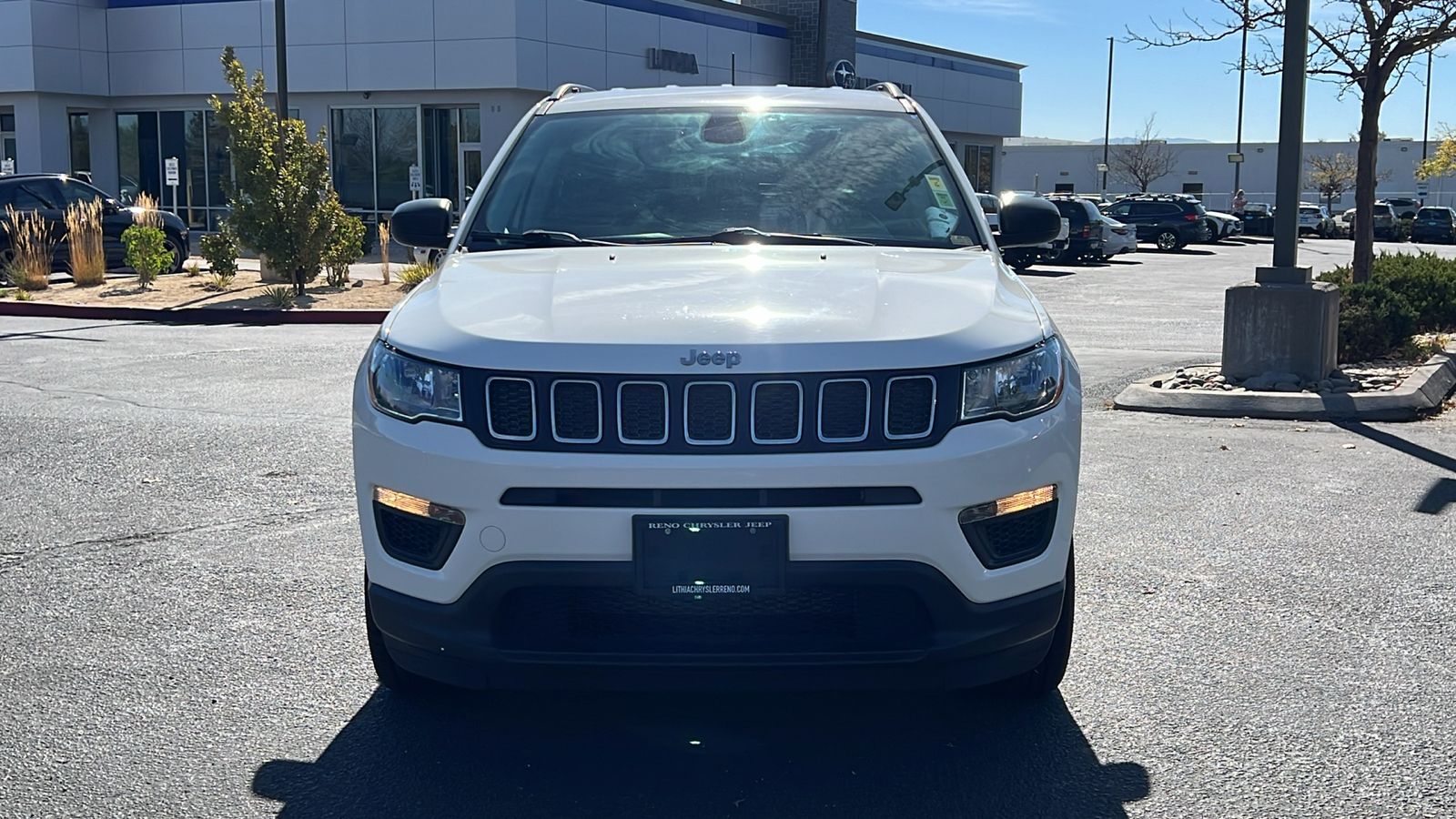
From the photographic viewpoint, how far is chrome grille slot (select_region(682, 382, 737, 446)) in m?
3.37

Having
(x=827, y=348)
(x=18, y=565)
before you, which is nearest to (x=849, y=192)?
(x=827, y=348)

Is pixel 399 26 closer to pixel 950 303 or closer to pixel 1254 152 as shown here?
pixel 950 303

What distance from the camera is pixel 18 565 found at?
18.8ft

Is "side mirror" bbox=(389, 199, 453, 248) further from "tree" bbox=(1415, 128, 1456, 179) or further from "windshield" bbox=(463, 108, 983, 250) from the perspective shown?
"tree" bbox=(1415, 128, 1456, 179)

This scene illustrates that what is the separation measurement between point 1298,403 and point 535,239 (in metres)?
6.73

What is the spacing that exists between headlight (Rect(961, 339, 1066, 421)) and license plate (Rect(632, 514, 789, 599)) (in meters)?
0.55

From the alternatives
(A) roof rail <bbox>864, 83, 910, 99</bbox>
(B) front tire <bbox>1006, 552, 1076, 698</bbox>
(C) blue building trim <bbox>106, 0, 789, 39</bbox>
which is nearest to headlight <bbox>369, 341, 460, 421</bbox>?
(B) front tire <bbox>1006, 552, 1076, 698</bbox>

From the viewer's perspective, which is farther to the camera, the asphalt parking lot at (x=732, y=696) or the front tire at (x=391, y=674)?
the front tire at (x=391, y=674)

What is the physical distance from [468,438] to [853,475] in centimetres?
89

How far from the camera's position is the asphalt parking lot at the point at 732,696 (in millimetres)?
3576

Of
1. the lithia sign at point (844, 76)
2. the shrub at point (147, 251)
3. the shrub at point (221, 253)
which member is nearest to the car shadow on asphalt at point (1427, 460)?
the shrub at point (221, 253)

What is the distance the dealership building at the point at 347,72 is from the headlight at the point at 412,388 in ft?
98.2

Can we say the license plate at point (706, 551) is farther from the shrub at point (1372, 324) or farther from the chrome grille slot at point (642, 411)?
the shrub at point (1372, 324)

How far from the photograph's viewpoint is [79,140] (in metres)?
38.1
